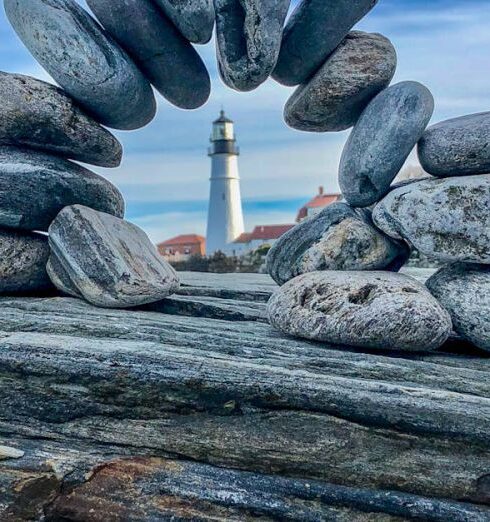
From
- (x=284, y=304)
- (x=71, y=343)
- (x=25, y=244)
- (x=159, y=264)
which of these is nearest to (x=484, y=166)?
(x=284, y=304)

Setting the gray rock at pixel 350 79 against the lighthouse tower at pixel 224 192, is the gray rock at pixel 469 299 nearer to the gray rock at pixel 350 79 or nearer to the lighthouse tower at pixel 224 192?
the gray rock at pixel 350 79

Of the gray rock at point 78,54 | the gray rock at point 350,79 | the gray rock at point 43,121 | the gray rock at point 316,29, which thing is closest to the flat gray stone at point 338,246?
the gray rock at point 350,79

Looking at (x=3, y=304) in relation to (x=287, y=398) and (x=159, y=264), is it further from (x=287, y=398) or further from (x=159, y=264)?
(x=287, y=398)

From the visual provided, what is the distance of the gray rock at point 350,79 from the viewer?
7.02 m

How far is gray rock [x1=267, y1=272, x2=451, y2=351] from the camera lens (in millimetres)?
5633

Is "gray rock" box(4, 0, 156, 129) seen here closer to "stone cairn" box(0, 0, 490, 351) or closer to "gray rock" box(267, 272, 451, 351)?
"stone cairn" box(0, 0, 490, 351)

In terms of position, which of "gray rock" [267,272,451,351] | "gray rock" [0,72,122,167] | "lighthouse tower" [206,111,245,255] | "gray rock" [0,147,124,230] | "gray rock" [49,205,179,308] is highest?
"lighthouse tower" [206,111,245,255]

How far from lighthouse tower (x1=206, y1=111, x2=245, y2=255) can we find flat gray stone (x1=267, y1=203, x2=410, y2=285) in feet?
142

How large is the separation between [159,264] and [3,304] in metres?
1.70

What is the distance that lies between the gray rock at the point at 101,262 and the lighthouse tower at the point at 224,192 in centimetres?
4332

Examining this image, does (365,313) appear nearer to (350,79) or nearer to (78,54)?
(350,79)

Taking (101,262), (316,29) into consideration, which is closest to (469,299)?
(316,29)

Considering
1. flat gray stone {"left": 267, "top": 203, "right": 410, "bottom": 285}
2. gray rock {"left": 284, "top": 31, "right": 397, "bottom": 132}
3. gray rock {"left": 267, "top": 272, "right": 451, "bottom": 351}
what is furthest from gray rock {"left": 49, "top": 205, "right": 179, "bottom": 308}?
gray rock {"left": 284, "top": 31, "right": 397, "bottom": 132}

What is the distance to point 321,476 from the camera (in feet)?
16.4
